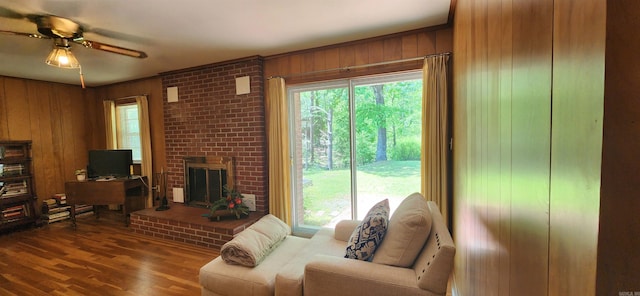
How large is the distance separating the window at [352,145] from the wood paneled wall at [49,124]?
14.3 ft

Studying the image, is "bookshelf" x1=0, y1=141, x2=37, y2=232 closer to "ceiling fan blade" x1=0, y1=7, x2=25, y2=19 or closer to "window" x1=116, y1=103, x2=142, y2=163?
"window" x1=116, y1=103, x2=142, y2=163

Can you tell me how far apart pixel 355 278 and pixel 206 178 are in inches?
121

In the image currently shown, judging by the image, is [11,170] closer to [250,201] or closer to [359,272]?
[250,201]

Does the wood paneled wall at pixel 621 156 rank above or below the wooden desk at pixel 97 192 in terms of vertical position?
above

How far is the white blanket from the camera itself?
187 centimetres

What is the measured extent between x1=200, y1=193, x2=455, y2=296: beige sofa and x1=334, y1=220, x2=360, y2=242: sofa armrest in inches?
12.0

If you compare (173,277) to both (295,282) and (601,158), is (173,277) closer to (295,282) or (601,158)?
(295,282)

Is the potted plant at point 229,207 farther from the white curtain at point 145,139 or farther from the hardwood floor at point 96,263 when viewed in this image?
the white curtain at point 145,139

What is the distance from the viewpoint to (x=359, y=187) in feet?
10.3

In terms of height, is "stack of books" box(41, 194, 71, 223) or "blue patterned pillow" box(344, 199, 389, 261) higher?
"blue patterned pillow" box(344, 199, 389, 261)

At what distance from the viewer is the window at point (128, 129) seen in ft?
15.7

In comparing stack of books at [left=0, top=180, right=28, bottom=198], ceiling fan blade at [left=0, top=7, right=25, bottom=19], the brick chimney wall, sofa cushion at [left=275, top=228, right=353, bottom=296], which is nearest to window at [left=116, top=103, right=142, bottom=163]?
the brick chimney wall

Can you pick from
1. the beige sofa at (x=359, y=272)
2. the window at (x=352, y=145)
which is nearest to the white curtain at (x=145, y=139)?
the window at (x=352, y=145)

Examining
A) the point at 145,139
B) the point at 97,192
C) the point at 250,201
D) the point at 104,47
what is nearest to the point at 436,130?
the point at 250,201
